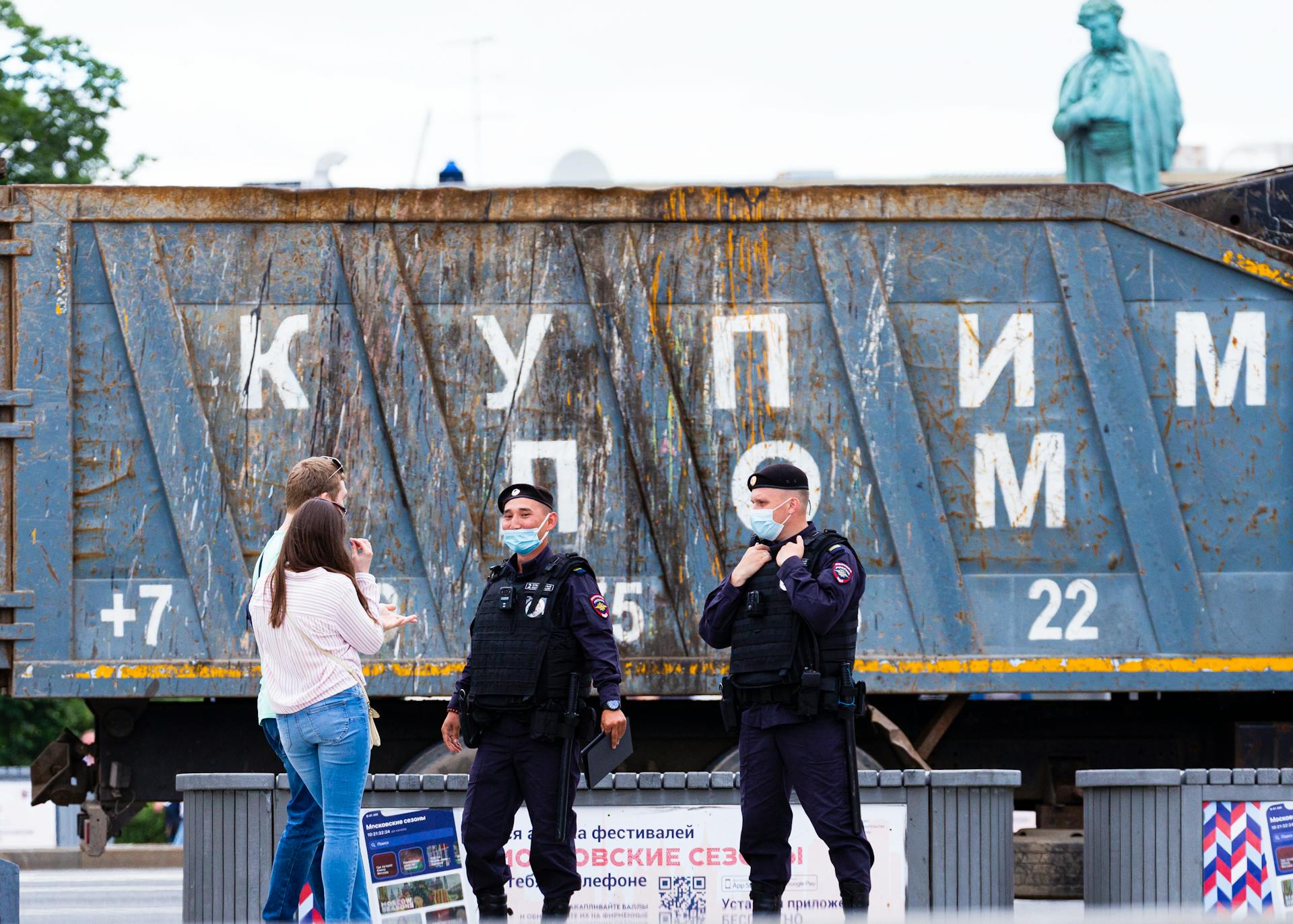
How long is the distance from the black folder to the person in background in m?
0.89

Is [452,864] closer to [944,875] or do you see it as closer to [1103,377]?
[944,875]

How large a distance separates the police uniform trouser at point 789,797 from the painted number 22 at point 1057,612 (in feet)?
7.53

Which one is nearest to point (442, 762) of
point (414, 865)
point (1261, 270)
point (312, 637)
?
point (414, 865)

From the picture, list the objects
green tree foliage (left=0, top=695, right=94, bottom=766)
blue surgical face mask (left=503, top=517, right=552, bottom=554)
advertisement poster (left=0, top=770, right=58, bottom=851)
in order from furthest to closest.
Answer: green tree foliage (left=0, top=695, right=94, bottom=766) → advertisement poster (left=0, top=770, right=58, bottom=851) → blue surgical face mask (left=503, top=517, right=552, bottom=554)

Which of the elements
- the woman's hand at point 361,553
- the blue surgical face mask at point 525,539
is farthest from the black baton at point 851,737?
the woman's hand at point 361,553

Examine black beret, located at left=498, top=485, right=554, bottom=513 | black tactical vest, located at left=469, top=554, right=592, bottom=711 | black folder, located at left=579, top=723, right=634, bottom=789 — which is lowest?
black folder, located at left=579, top=723, right=634, bottom=789

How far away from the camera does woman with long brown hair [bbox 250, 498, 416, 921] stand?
5.40 m

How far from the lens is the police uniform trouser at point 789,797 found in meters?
5.67

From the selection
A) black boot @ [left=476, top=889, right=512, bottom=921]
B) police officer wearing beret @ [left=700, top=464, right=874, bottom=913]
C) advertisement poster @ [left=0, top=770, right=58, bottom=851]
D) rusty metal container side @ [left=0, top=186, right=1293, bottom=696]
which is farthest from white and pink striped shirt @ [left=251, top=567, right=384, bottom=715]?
advertisement poster @ [left=0, top=770, right=58, bottom=851]

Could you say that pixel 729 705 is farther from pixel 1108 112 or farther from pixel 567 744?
pixel 1108 112

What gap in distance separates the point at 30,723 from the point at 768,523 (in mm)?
14334

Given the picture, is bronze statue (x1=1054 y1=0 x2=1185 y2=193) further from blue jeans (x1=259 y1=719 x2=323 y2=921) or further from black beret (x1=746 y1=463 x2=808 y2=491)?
blue jeans (x1=259 y1=719 x2=323 y2=921)

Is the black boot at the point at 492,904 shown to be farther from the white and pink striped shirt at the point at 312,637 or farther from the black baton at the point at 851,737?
the black baton at the point at 851,737

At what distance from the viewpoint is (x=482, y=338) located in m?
7.84
